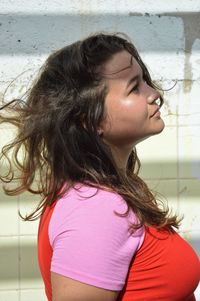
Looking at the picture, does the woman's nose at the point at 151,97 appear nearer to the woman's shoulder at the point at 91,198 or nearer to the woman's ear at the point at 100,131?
the woman's ear at the point at 100,131

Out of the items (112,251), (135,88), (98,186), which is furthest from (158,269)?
(135,88)

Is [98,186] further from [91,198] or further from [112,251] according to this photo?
[112,251]

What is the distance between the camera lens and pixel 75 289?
1353 mm

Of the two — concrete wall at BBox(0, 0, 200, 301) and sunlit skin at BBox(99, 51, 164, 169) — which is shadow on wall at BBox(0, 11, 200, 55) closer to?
concrete wall at BBox(0, 0, 200, 301)

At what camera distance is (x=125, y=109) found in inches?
61.3

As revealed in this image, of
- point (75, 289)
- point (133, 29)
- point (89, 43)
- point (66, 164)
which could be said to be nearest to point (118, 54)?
point (89, 43)

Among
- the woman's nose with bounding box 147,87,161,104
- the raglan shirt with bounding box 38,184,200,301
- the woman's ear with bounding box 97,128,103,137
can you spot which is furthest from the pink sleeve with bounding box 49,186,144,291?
the woman's nose with bounding box 147,87,161,104

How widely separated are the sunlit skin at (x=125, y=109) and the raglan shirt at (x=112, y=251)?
19cm

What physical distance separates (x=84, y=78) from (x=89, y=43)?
15 cm

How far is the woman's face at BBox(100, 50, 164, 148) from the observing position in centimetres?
156

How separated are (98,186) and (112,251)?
0.61 ft

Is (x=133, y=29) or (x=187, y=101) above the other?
(x=133, y=29)

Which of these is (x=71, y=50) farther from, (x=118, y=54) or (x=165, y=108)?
(x=165, y=108)

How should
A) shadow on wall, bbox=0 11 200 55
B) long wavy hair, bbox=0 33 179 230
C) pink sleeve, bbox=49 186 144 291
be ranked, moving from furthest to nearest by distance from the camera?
shadow on wall, bbox=0 11 200 55, long wavy hair, bbox=0 33 179 230, pink sleeve, bbox=49 186 144 291
